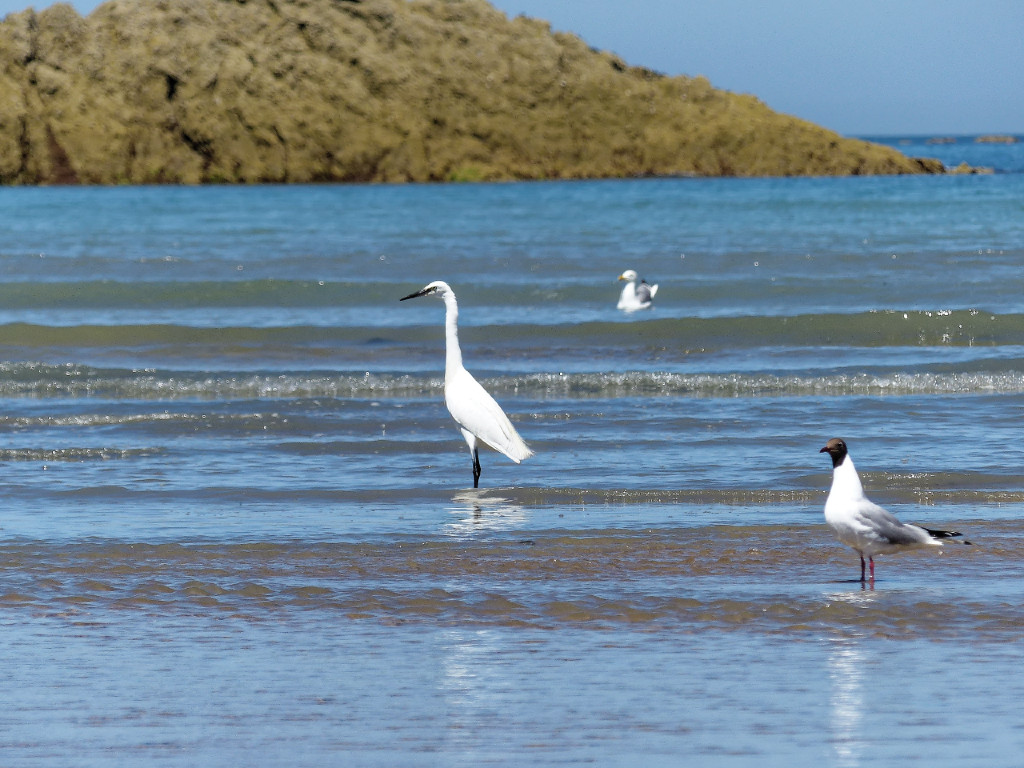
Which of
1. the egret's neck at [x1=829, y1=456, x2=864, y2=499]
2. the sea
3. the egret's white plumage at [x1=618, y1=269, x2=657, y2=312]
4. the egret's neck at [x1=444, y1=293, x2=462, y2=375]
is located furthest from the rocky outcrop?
the egret's neck at [x1=829, y1=456, x2=864, y2=499]

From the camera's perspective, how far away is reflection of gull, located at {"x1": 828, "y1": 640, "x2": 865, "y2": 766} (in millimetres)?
4293

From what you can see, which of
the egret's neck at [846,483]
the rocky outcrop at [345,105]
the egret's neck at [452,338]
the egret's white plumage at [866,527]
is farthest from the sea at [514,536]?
the rocky outcrop at [345,105]

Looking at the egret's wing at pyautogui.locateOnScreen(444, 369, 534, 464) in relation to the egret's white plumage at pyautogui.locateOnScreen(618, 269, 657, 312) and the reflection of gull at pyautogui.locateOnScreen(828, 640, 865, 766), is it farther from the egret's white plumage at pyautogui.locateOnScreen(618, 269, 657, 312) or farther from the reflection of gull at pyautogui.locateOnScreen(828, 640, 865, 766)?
the egret's white plumage at pyautogui.locateOnScreen(618, 269, 657, 312)

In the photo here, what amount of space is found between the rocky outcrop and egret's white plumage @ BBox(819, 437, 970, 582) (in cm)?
7232

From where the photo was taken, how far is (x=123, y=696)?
15.9 ft

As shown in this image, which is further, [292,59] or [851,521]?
[292,59]

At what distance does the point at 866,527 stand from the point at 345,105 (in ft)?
260

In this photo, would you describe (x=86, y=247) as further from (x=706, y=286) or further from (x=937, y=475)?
(x=937, y=475)

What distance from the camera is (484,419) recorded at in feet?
30.2

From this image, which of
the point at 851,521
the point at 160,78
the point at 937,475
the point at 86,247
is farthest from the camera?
the point at 160,78

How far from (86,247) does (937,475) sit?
23.4 m

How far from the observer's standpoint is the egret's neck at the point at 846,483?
6316mm

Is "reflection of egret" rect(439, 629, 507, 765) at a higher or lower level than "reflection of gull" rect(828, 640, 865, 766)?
lower

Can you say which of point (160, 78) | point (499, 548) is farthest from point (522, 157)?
point (499, 548)
